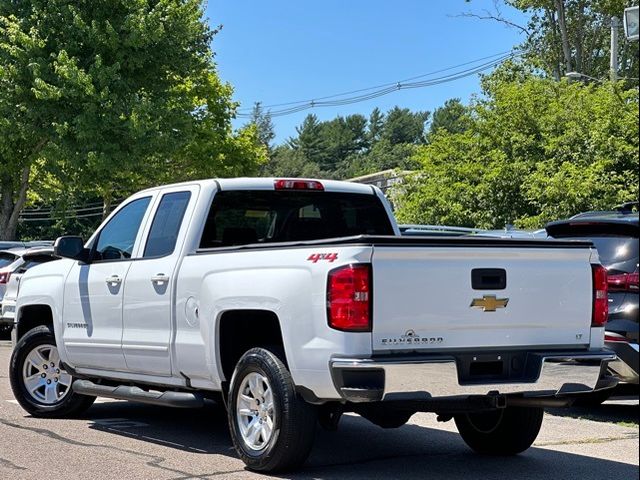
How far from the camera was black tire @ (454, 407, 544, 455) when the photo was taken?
7414 mm

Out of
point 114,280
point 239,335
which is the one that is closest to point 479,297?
point 239,335

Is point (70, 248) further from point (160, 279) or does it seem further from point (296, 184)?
point (296, 184)

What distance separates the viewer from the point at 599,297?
6777 mm

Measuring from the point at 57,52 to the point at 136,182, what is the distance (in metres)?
9.48

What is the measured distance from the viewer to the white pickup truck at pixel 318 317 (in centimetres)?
599

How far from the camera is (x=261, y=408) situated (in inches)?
263

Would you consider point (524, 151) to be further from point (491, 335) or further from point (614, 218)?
point (491, 335)

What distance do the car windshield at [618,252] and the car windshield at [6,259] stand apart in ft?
38.8

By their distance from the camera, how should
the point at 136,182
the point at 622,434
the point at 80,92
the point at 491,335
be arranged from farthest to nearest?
the point at 136,182 < the point at 80,92 < the point at 622,434 < the point at 491,335

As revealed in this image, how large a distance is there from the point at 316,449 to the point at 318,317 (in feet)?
6.55

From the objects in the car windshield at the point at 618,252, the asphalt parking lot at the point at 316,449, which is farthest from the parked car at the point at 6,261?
the car windshield at the point at 618,252

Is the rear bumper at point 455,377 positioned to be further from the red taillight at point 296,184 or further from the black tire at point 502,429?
the red taillight at point 296,184

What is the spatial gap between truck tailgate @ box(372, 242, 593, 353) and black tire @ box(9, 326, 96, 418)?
159 inches

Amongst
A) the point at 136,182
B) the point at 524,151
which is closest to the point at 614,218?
the point at 524,151
